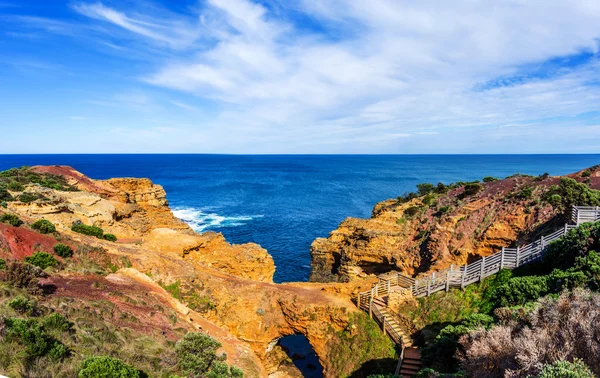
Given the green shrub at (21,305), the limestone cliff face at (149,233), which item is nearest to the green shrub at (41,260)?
the green shrub at (21,305)

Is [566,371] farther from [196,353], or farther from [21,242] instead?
[21,242]

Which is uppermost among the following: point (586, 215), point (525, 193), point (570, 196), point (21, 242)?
point (570, 196)

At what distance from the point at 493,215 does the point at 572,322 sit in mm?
24862

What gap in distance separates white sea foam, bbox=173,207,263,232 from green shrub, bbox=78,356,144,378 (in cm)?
5876

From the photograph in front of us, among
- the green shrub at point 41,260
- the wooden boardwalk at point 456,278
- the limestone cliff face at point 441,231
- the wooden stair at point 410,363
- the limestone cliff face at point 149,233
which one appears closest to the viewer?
the green shrub at point 41,260

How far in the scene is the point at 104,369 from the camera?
10.2 m

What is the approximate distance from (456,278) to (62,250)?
2693 centimetres

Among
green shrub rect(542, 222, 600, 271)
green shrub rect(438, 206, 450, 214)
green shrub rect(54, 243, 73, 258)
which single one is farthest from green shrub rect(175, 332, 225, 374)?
green shrub rect(438, 206, 450, 214)

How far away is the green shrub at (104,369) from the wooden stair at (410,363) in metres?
15.7

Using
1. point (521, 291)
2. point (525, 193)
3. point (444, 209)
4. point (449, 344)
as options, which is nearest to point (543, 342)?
point (449, 344)

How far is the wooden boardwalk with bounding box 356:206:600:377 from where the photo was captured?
22.8 metres

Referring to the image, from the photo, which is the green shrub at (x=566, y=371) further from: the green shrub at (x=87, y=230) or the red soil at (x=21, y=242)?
the green shrub at (x=87, y=230)

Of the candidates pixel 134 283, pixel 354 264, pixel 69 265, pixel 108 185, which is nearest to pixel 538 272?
pixel 354 264

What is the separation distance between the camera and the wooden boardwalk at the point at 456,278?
22.8 meters
